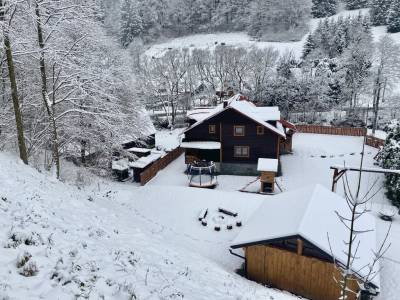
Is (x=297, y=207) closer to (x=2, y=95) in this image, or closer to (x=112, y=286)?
(x=112, y=286)

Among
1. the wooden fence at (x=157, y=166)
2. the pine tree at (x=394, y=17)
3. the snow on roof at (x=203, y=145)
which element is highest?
the pine tree at (x=394, y=17)

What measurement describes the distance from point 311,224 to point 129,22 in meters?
89.5

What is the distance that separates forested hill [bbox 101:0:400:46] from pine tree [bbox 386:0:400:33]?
2.86m

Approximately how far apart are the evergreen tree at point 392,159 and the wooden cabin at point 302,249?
8983mm

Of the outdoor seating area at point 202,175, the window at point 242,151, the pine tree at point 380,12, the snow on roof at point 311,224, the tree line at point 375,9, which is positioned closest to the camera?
the snow on roof at point 311,224

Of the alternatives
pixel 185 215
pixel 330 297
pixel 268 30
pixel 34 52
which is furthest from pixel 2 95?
pixel 268 30

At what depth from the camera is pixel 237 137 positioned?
105 feet

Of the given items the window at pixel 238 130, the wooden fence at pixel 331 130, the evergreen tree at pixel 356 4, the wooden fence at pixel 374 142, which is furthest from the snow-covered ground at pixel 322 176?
the evergreen tree at pixel 356 4

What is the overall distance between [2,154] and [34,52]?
513 centimetres

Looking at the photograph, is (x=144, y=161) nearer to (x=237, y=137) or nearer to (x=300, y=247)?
(x=237, y=137)

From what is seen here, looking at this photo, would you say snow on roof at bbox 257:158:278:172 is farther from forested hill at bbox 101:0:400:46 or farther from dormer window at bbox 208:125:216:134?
forested hill at bbox 101:0:400:46

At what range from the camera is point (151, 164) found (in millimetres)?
32375

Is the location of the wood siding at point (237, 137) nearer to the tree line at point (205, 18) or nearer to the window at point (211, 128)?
the window at point (211, 128)

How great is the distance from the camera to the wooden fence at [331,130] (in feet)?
150
